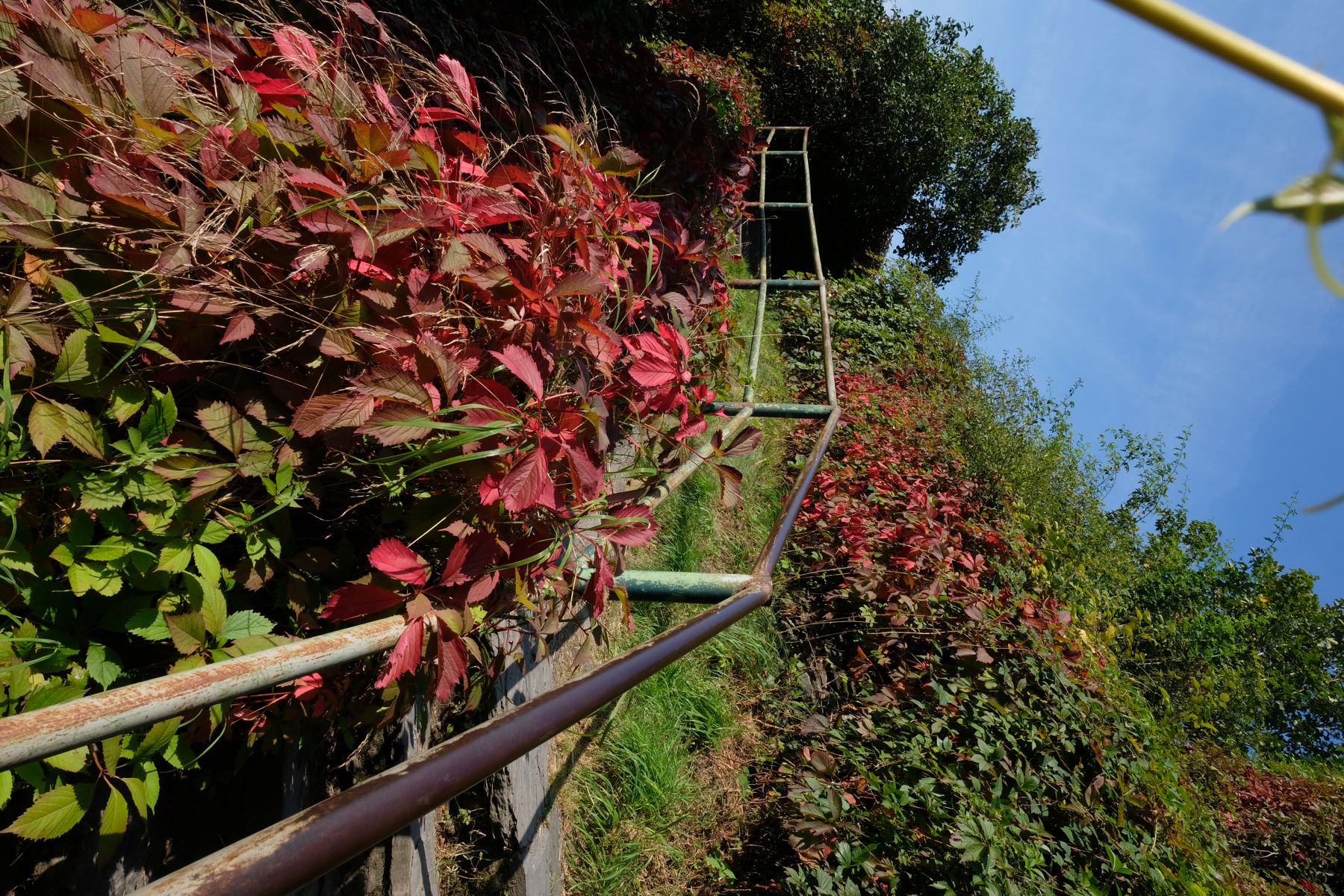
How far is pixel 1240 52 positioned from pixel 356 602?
1126 millimetres

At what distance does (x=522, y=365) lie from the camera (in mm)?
1129

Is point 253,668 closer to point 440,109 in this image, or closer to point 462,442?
point 462,442

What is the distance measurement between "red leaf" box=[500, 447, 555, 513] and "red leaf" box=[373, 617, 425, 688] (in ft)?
0.71

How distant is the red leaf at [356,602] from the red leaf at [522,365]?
0.38 metres

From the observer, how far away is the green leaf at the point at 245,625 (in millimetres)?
1072

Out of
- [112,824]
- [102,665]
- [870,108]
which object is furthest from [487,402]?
[870,108]

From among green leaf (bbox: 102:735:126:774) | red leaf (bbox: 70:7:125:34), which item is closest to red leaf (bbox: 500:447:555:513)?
green leaf (bbox: 102:735:126:774)

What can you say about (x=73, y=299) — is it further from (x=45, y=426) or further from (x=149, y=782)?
(x=149, y=782)

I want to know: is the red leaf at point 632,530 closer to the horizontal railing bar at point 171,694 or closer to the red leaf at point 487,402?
the red leaf at point 487,402

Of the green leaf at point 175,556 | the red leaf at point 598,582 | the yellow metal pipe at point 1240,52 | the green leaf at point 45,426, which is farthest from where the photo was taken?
the red leaf at point 598,582

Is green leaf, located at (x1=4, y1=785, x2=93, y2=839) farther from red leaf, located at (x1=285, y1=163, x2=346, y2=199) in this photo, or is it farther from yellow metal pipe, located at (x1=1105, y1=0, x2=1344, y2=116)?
yellow metal pipe, located at (x1=1105, y1=0, x2=1344, y2=116)

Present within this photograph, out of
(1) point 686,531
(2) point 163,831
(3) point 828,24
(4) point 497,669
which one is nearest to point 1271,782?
(1) point 686,531

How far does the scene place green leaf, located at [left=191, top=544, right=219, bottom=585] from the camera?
1.01 m

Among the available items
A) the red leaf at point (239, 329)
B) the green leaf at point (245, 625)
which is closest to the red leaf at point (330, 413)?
the red leaf at point (239, 329)
